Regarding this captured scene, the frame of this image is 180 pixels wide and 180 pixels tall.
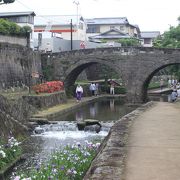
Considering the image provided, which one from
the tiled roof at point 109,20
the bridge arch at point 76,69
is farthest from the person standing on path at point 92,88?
the tiled roof at point 109,20

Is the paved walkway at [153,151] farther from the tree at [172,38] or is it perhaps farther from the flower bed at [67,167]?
the tree at [172,38]

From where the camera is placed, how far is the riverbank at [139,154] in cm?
582

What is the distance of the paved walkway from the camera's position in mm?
5832

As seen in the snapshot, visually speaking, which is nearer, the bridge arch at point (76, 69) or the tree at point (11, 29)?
the tree at point (11, 29)

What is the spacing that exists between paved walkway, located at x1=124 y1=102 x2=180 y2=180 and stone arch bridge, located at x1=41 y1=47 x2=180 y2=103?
23.7 meters

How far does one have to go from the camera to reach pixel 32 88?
30.3 metres

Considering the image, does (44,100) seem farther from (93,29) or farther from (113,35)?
(93,29)

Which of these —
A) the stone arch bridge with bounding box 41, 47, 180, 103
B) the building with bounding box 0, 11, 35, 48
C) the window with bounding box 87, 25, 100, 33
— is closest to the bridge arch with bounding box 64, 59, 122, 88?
the stone arch bridge with bounding box 41, 47, 180, 103

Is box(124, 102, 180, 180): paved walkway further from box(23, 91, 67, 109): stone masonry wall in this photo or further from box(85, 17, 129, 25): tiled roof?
box(85, 17, 129, 25): tiled roof

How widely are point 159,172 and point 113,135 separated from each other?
318cm

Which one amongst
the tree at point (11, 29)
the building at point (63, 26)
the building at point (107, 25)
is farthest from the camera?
the building at point (107, 25)

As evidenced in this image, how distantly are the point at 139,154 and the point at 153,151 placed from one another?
388 millimetres

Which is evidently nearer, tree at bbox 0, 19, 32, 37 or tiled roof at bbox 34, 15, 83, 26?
tree at bbox 0, 19, 32, 37

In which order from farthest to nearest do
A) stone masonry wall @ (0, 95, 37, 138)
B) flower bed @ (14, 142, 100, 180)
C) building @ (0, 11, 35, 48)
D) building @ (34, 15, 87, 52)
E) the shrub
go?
1. building @ (34, 15, 87, 52)
2. building @ (0, 11, 35, 48)
3. stone masonry wall @ (0, 95, 37, 138)
4. the shrub
5. flower bed @ (14, 142, 100, 180)
